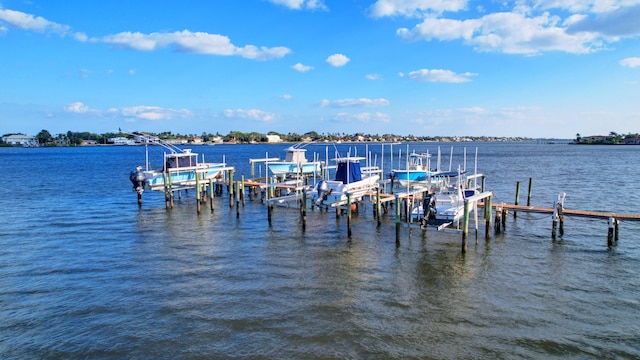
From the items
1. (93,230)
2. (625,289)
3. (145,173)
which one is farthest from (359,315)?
(145,173)

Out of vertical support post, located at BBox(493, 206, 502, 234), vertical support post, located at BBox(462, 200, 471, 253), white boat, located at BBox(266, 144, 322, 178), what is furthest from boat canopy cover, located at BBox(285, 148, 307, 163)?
vertical support post, located at BBox(462, 200, 471, 253)

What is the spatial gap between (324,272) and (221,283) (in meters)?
3.88

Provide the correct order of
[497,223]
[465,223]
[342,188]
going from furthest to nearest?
[342,188] → [497,223] → [465,223]

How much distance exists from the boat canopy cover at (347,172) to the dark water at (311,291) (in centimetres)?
263

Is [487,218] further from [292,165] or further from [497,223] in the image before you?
[292,165]

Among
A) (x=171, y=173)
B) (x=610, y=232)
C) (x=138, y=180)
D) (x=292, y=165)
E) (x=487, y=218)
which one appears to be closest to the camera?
(x=610, y=232)

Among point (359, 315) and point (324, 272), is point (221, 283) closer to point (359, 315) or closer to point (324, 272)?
point (324, 272)

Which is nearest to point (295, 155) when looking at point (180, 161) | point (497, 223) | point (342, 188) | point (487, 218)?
point (180, 161)

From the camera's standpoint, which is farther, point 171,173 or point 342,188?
point 171,173

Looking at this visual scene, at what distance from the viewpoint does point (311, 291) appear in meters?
14.4

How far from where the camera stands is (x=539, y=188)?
40000 millimetres

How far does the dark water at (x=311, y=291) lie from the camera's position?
429 inches

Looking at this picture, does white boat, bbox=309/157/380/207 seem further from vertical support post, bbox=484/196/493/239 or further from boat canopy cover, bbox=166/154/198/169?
boat canopy cover, bbox=166/154/198/169

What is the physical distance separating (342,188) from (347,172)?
4.49ft
